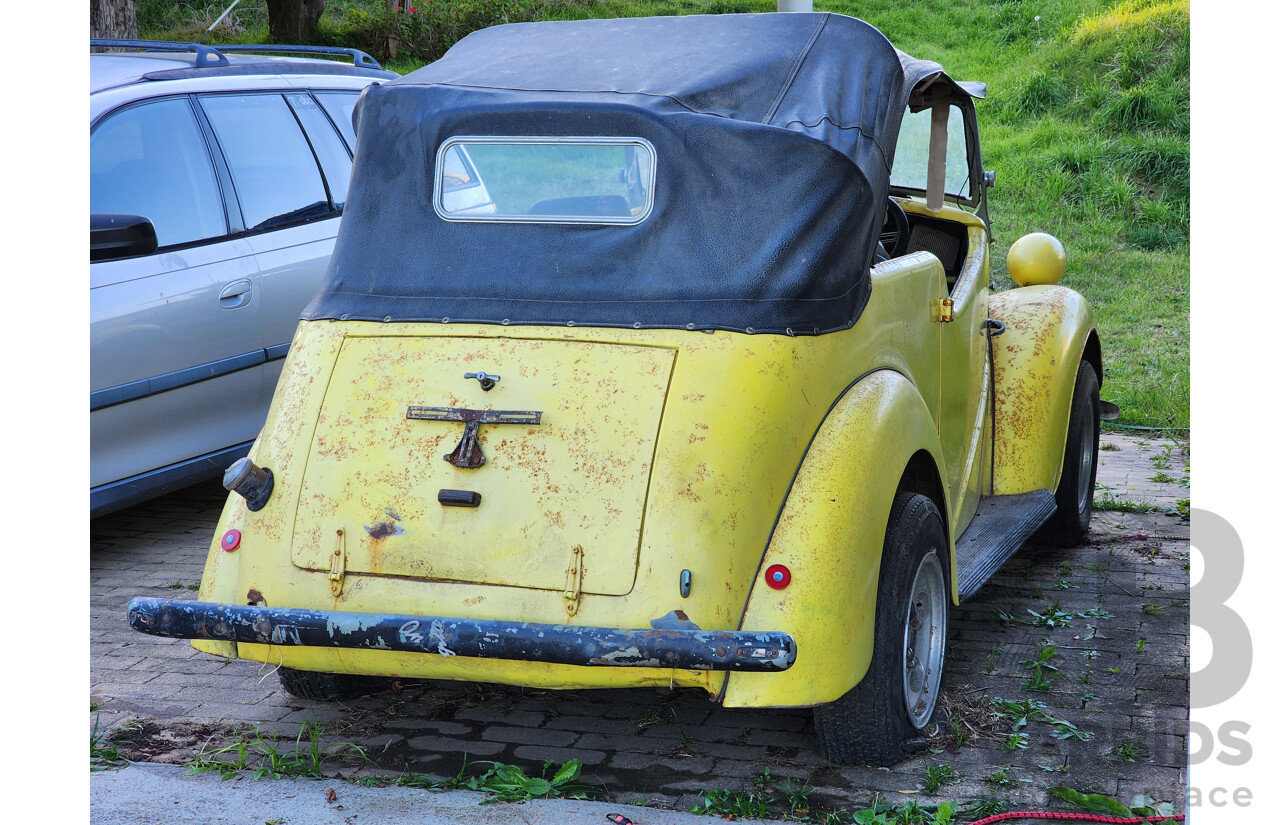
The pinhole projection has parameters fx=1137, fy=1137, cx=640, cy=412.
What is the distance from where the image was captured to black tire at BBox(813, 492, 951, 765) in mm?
3090

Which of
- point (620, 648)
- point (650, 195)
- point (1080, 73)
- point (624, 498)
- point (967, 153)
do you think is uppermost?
point (1080, 73)

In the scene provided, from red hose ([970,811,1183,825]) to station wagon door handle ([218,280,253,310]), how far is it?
3.84 m

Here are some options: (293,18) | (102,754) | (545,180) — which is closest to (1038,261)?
(545,180)

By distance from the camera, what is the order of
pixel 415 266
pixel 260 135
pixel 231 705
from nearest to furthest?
pixel 415 266, pixel 231 705, pixel 260 135

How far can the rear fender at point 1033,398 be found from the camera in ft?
15.3

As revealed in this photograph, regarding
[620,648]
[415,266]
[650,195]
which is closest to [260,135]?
[415,266]

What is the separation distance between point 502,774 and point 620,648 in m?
0.77

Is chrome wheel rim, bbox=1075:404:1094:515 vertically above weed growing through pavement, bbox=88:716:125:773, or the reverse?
chrome wheel rim, bbox=1075:404:1094:515

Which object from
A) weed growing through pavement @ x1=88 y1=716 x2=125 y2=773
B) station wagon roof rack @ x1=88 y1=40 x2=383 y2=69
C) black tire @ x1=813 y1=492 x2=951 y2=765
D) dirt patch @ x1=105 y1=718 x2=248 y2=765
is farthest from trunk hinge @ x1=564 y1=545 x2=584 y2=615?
station wagon roof rack @ x1=88 y1=40 x2=383 y2=69

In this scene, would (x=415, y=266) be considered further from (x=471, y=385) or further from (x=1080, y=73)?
(x=1080, y=73)

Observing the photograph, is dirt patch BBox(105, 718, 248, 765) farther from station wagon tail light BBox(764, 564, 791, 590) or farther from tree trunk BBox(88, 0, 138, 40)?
tree trunk BBox(88, 0, 138, 40)

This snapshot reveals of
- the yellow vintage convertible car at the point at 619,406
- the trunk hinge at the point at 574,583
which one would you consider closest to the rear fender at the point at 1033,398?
the yellow vintage convertible car at the point at 619,406

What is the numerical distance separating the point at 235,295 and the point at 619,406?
2.88m

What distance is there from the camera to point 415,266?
3.35m
